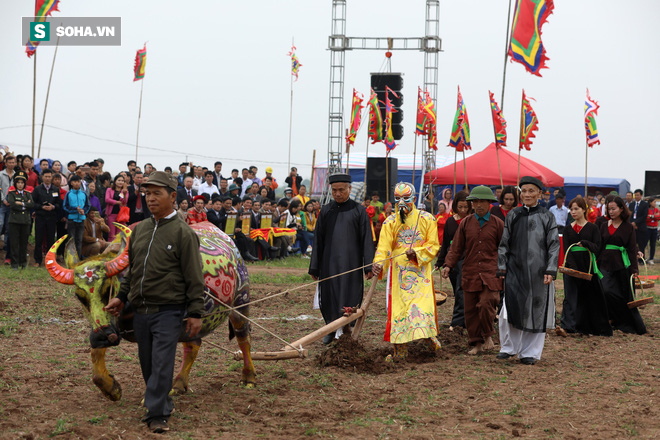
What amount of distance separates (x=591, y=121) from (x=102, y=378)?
50.9 ft

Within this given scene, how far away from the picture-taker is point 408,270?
8273mm

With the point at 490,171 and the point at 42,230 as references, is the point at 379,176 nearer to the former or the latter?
the point at 490,171

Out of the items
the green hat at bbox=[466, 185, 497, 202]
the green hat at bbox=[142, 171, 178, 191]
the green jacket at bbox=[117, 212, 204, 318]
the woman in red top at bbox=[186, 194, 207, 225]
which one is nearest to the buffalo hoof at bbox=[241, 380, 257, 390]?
the green jacket at bbox=[117, 212, 204, 318]

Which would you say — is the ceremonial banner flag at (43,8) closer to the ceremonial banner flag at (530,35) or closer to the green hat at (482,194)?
the ceremonial banner flag at (530,35)

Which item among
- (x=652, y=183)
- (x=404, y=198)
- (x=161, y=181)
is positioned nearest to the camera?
(x=161, y=181)

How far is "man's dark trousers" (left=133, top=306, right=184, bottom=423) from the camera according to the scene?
17.0 ft

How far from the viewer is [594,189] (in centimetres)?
→ 3133

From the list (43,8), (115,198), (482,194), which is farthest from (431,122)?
(482,194)

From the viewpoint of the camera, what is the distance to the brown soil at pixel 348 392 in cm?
539

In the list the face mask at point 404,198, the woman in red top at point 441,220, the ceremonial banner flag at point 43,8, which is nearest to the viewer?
the face mask at point 404,198

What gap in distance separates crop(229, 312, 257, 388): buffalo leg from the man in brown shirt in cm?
283

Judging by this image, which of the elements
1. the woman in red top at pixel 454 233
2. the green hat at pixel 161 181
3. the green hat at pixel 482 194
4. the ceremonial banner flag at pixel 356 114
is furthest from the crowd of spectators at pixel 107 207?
the green hat at pixel 161 181

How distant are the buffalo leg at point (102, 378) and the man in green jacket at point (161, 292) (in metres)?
0.41

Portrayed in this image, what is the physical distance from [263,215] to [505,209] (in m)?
8.71
